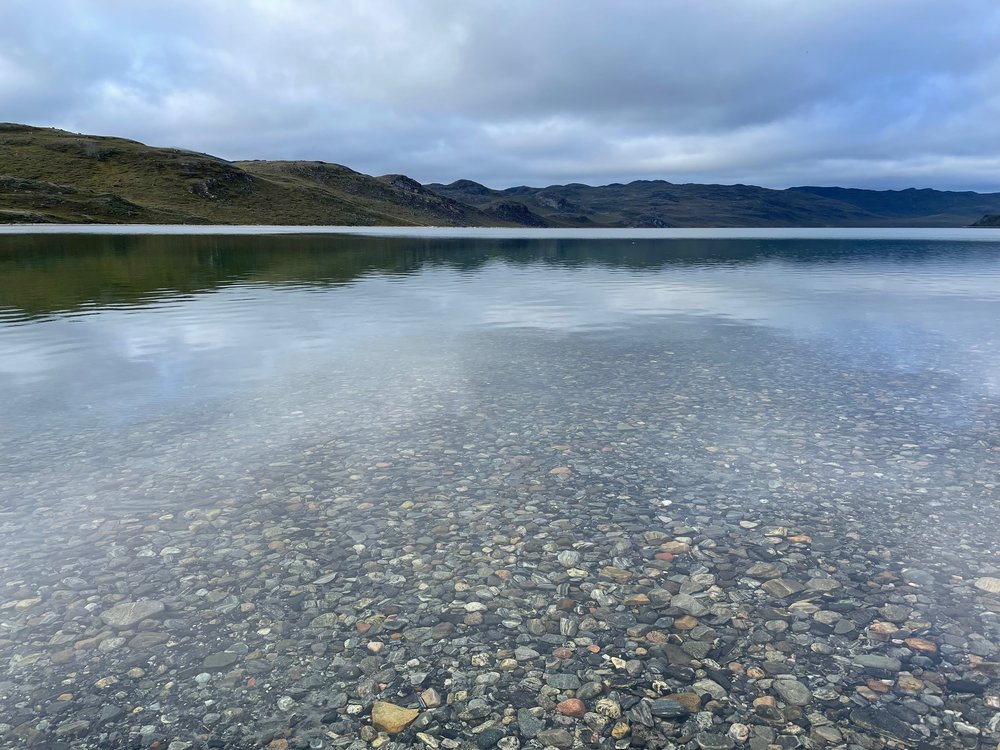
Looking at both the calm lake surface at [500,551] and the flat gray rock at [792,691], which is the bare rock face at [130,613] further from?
the flat gray rock at [792,691]

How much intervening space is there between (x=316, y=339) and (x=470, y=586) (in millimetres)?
23562

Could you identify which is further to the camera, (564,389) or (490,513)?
(564,389)

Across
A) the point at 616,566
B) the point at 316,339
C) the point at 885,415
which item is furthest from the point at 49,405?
the point at 885,415

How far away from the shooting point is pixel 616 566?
34.2 ft

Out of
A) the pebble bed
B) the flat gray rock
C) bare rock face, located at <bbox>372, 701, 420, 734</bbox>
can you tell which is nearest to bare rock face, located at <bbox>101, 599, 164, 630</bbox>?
the pebble bed

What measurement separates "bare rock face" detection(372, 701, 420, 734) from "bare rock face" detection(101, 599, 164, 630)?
3919 mm

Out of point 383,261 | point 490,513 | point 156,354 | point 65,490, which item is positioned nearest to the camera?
point 490,513

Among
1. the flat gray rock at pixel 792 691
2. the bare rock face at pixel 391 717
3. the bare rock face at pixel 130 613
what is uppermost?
the flat gray rock at pixel 792 691

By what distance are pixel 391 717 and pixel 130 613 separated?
4453mm

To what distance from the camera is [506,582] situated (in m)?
9.95

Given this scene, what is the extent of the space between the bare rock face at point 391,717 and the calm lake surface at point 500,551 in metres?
0.05

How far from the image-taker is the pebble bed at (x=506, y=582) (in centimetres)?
729

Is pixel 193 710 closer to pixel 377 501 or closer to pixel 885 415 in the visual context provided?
pixel 377 501

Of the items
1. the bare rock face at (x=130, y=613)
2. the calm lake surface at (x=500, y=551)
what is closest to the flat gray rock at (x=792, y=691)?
the calm lake surface at (x=500, y=551)
